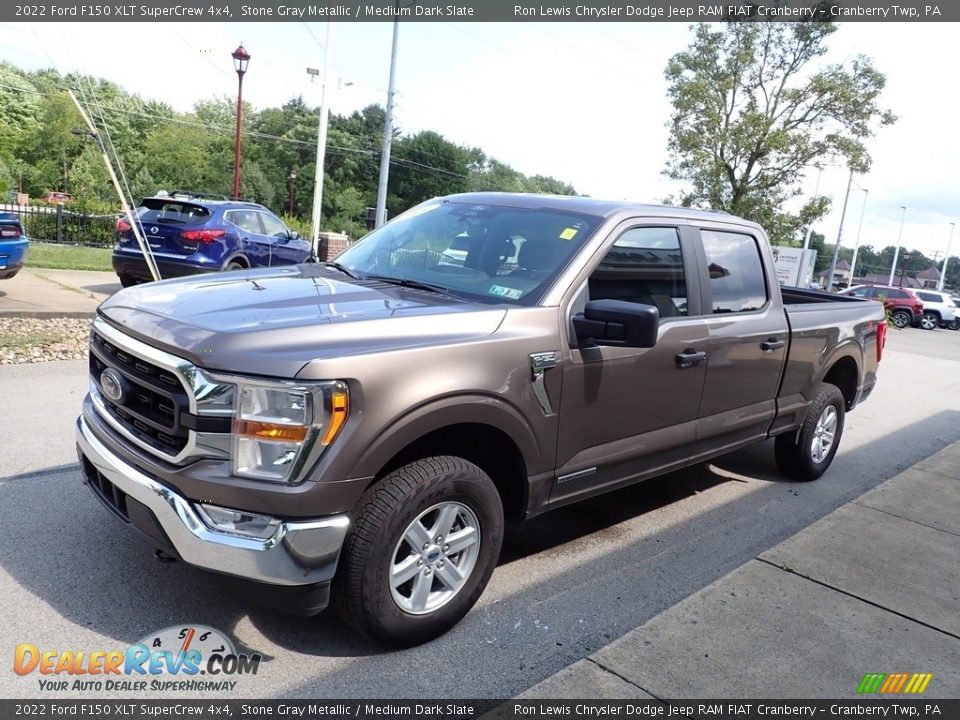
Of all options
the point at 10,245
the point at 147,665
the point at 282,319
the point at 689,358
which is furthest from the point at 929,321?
the point at 147,665

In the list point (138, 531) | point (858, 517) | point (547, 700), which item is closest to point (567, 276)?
point (547, 700)

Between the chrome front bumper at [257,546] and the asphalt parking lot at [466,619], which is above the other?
the chrome front bumper at [257,546]

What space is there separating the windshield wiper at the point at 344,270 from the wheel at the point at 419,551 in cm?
138

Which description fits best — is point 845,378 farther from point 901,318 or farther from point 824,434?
point 901,318

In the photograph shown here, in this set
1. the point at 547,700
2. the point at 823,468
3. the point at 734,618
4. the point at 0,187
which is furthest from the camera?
the point at 0,187

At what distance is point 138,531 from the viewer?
286cm

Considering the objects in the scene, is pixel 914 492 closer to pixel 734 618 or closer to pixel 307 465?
pixel 734 618

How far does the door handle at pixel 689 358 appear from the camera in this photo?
13.3 ft

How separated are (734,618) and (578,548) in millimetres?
1122

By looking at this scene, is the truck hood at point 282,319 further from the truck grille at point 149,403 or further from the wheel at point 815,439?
the wheel at point 815,439

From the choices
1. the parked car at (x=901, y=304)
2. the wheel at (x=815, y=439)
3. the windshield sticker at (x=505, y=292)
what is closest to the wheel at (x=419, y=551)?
the windshield sticker at (x=505, y=292)

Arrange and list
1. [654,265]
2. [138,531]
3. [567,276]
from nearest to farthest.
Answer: [138,531], [567,276], [654,265]

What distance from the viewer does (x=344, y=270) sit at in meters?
4.20

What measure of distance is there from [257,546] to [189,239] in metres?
10.3
